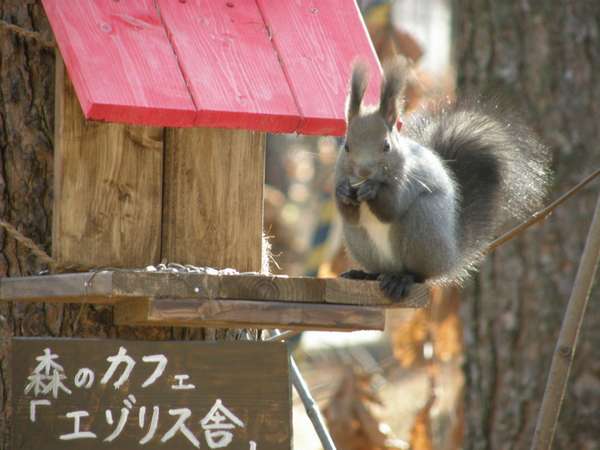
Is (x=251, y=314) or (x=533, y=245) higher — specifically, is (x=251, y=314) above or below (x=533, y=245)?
below

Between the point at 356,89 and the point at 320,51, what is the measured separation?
0.22 meters

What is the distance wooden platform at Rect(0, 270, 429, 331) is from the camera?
8.17ft

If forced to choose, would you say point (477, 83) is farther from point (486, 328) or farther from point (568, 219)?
point (486, 328)

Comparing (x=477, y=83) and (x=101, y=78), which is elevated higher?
(x=477, y=83)

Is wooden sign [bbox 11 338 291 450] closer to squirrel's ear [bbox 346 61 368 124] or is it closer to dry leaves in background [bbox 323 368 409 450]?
squirrel's ear [bbox 346 61 368 124]

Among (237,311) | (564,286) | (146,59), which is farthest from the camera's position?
(564,286)

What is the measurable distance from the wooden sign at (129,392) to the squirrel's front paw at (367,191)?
1.86 ft

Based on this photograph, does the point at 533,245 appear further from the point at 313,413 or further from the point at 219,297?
the point at 219,297

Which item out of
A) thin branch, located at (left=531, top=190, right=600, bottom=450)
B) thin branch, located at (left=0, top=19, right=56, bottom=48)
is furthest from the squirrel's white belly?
thin branch, located at (left=0, top=19, right=56, bottom=48)

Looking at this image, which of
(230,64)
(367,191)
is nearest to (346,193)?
(367,191)

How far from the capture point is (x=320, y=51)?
3086 millimetres

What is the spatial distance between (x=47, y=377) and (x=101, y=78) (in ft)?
2.24

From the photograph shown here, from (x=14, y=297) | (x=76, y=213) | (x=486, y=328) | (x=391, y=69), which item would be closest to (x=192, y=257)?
(x=76, y=213)

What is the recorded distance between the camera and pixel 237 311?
8.45 feet
